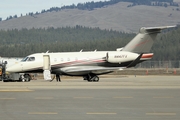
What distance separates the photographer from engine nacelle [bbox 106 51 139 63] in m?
47.9

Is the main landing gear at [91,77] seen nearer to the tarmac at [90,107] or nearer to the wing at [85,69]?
the wing at [85,69]

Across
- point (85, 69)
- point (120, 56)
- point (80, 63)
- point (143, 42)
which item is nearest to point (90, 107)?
point (85, 69)

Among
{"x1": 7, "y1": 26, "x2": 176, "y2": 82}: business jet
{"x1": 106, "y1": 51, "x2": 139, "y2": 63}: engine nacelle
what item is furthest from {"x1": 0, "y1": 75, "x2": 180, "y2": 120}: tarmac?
{"x1": 7, "y1": 26, "x2": 176, "y2": 82}: business jet

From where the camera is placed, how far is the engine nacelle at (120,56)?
47.9 meters

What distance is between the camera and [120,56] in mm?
48156

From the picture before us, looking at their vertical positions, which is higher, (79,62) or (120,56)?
(120,56)

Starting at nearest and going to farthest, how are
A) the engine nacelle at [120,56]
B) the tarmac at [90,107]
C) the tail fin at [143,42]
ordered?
the tarmac at [90,107] → the engine nacelle at [120,56] → the tail fin at [143,42]

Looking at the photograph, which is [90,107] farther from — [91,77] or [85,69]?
[91,77]

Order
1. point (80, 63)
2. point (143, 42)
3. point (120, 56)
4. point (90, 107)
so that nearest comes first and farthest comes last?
1. point (90, 107)
2. point (120, 56)
3. point (80, 63)
4. point (143, 42)

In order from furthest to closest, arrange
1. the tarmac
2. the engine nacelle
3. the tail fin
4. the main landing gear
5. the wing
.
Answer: the tail fin → the main landing gear → the engine nacelle → the wing → the tarmac

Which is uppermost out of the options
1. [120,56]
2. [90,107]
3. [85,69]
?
[120,56]

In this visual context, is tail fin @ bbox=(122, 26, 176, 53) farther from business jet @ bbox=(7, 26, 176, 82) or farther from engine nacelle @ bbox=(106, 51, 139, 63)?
engine nacelle @ bbox=(106, 51, 139, 63)

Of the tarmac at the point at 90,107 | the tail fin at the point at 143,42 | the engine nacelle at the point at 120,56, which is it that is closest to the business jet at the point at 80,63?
the engine nacelle at the point at 120,56

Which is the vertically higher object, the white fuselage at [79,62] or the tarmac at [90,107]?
the white fuselage at [79,62]
